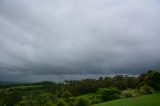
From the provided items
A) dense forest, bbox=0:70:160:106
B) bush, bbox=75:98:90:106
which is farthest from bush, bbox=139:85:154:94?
bush, bbox=75:98:90:106

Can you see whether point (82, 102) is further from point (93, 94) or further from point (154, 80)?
point (93, 94)

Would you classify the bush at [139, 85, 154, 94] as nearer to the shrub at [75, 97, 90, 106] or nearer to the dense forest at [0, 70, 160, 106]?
the dense forest at [0, 70, 160, 106]

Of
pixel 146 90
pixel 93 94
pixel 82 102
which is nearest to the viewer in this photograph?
pixel 82 102

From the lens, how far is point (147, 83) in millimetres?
72688

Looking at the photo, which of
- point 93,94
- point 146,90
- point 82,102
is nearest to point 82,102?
point 82,102

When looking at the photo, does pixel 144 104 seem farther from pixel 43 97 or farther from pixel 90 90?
pixel 90 90

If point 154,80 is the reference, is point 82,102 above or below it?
below

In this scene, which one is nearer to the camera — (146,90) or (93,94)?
(146,90)

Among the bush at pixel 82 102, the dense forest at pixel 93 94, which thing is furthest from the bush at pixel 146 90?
the bush at pixel 82 102

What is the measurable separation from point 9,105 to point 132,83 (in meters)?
47.8

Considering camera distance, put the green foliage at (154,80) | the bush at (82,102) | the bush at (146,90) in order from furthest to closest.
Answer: the green foliage at (154,80)
the bush at (146,90)
the bush at (82,102)

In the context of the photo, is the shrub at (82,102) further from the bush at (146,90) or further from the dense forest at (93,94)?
the bush at (146,90)

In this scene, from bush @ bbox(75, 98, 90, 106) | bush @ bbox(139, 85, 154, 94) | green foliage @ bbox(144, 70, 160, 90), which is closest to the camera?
bush @ bbox(75, 98, 90, 106)

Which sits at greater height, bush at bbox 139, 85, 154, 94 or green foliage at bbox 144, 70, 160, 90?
green foliage at bbox 144, 70, 160, 90
